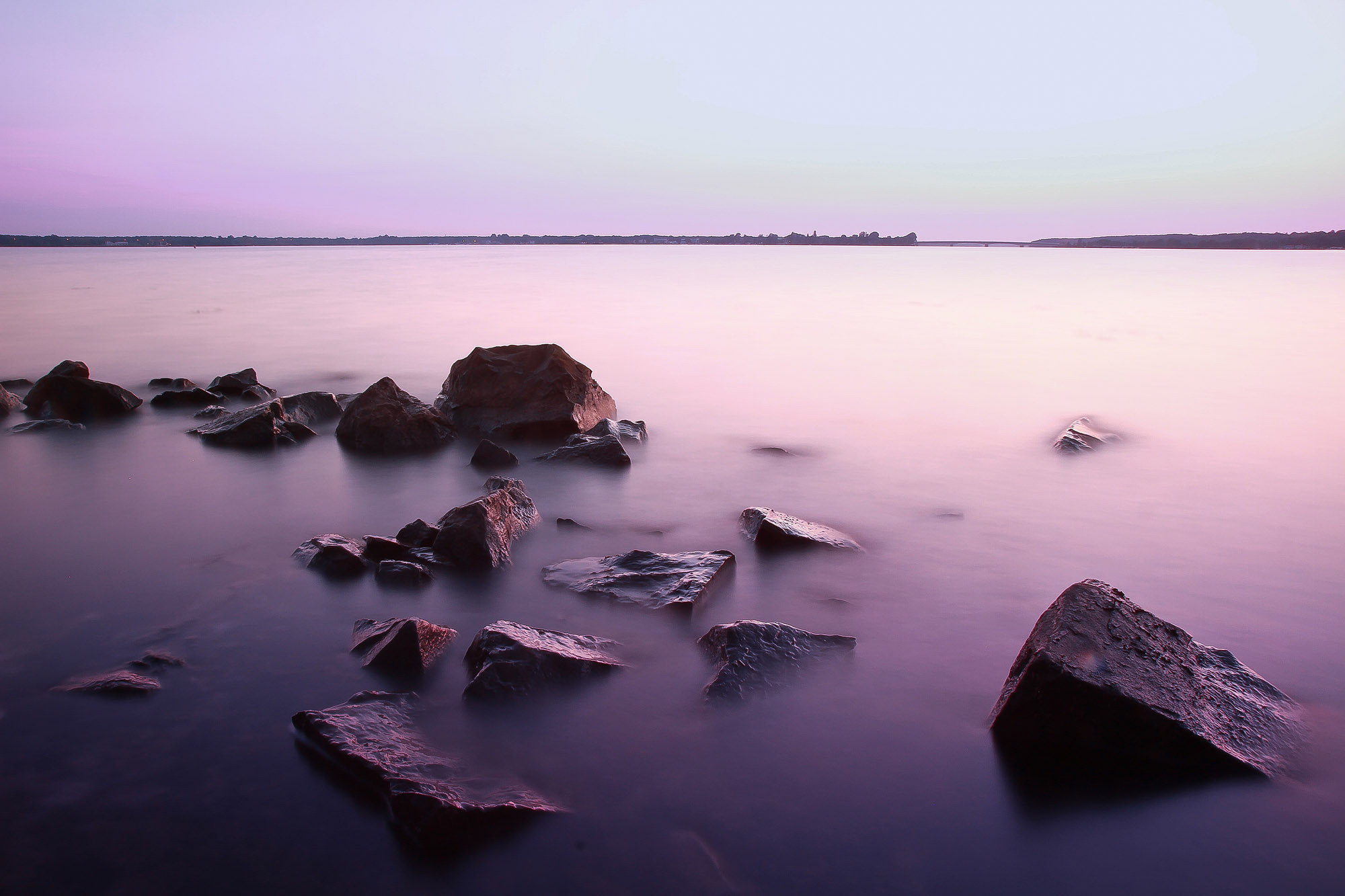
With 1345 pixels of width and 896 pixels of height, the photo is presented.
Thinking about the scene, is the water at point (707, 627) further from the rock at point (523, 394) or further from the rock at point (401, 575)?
the rock at point (523, 394)

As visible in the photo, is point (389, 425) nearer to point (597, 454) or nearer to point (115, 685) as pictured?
point (597, 454)

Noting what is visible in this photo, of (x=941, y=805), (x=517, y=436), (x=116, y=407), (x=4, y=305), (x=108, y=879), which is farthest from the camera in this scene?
(x=4, y=305)

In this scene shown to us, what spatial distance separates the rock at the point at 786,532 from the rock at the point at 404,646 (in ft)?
7.08

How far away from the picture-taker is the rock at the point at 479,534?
462 centimetres

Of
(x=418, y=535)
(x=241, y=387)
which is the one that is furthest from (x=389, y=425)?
(x=241, y=387)

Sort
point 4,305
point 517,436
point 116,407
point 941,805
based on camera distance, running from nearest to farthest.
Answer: point 941,805 → point 517,436 → point 116,407 → point 4,305

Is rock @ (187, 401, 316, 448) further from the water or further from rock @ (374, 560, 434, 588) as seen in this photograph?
rock @ (374, 560, 434, 588)

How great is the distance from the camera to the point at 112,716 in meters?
3.16

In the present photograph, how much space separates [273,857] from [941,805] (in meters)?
Result: 2.24

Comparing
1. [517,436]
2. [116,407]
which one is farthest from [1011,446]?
[116,407]

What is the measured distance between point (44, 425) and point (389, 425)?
3676 mm

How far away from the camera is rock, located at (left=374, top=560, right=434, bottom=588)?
4.39 m

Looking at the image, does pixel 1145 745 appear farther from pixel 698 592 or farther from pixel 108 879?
pixel 108 879

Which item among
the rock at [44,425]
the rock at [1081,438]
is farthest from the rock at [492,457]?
the rock at [1081,438]
